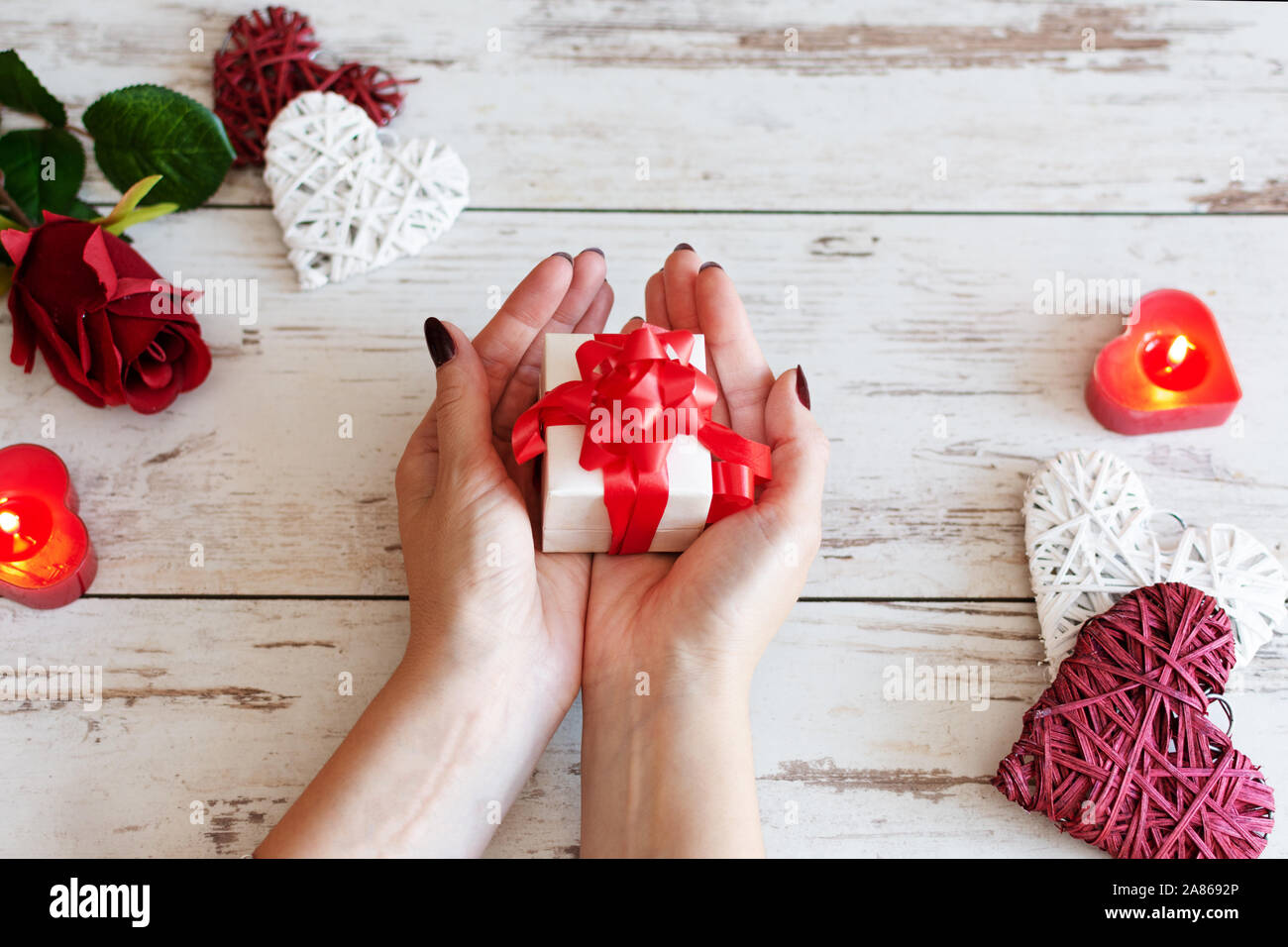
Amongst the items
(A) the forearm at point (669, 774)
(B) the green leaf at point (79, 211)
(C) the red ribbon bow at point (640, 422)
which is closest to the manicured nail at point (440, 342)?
(C) the red ribbon bow at point (640, 422)

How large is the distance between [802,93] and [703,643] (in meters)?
0.72

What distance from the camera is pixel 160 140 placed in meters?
1.07

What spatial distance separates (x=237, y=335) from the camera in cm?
109

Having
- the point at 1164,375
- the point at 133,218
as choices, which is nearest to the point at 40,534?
the point at 133,218

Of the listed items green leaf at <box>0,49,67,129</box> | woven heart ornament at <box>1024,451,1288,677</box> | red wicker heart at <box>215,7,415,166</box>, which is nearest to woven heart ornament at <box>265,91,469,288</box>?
red wicker heart at <box>215,7,415,166</box>

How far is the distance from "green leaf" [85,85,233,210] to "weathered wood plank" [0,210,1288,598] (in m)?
0.05

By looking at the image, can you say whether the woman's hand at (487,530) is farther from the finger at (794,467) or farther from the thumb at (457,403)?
the finger at (794,467)

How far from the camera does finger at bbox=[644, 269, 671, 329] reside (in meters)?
1.03

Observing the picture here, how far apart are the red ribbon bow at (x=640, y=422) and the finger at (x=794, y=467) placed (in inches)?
1.3

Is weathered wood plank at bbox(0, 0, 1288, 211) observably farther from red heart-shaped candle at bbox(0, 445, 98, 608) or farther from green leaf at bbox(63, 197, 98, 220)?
red heart-shaped candle at bbox(0, 445, 98, 608)

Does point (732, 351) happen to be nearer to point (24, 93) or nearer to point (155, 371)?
point (155, 371)

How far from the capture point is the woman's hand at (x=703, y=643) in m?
0.83

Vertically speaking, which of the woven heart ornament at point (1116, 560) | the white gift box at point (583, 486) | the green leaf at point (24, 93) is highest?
the green leaf at point (24, 93)
